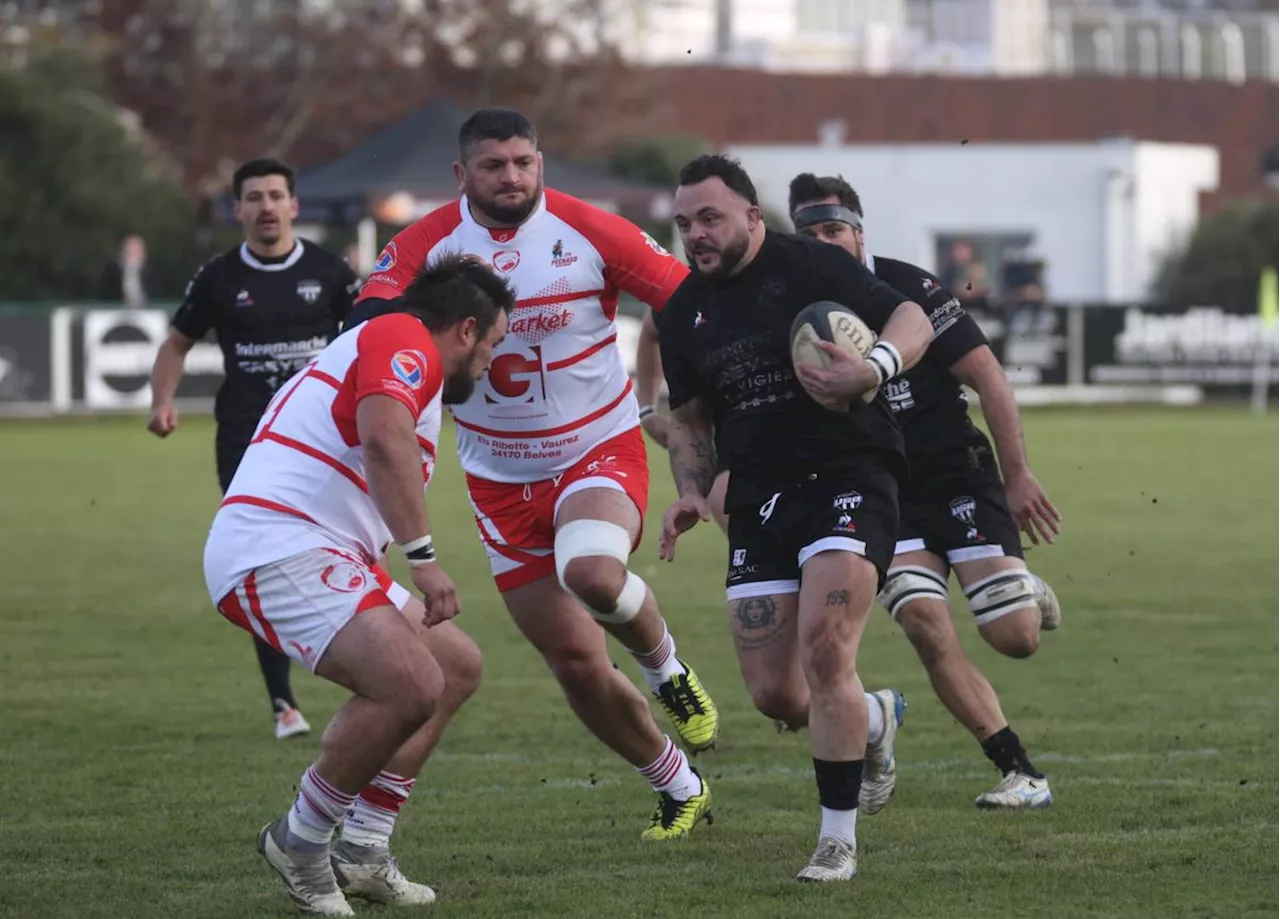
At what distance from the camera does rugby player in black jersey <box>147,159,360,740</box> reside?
10.6 metres

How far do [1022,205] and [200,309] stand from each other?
38433 millimetres

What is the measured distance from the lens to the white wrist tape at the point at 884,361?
7070 millimetres

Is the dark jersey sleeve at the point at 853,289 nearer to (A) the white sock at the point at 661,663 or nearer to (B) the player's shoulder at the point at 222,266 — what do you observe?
(A) the white sock at the point at 661,663

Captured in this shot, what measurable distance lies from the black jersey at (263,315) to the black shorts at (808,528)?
3.70 meters

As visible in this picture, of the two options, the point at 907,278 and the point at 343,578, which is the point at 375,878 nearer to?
the point at 343,578

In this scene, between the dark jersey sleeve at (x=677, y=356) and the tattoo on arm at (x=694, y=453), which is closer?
the dark jersey sleeve at (x=677, y=356)

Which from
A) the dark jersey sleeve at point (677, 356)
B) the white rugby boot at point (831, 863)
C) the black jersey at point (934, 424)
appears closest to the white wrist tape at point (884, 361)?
the dark jersey sleeve at point (677, 356)

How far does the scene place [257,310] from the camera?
34.9 ft

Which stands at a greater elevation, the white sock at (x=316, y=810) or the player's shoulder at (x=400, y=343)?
the player's shoulder at (x=400, y=343)

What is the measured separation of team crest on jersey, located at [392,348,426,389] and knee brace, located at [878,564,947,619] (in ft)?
8.20

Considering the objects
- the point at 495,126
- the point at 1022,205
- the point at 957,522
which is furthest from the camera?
the point at 1022,205

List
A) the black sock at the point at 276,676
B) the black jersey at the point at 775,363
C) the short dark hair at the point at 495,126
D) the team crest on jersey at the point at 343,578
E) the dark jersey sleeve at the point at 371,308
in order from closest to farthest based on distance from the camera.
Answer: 1. the team crest on jersey at the point at 343,578
2. the dark jersey sleeve at the point at 371,308
3. the black jersey at the point at 775,363
4. the short dark hair at the point at 495,126
5. the black sock at the point at 276,676

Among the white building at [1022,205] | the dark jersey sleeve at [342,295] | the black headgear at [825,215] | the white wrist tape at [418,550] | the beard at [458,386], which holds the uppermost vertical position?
the white building at [1022,205]

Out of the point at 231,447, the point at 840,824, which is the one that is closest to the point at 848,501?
the point at 840,824
